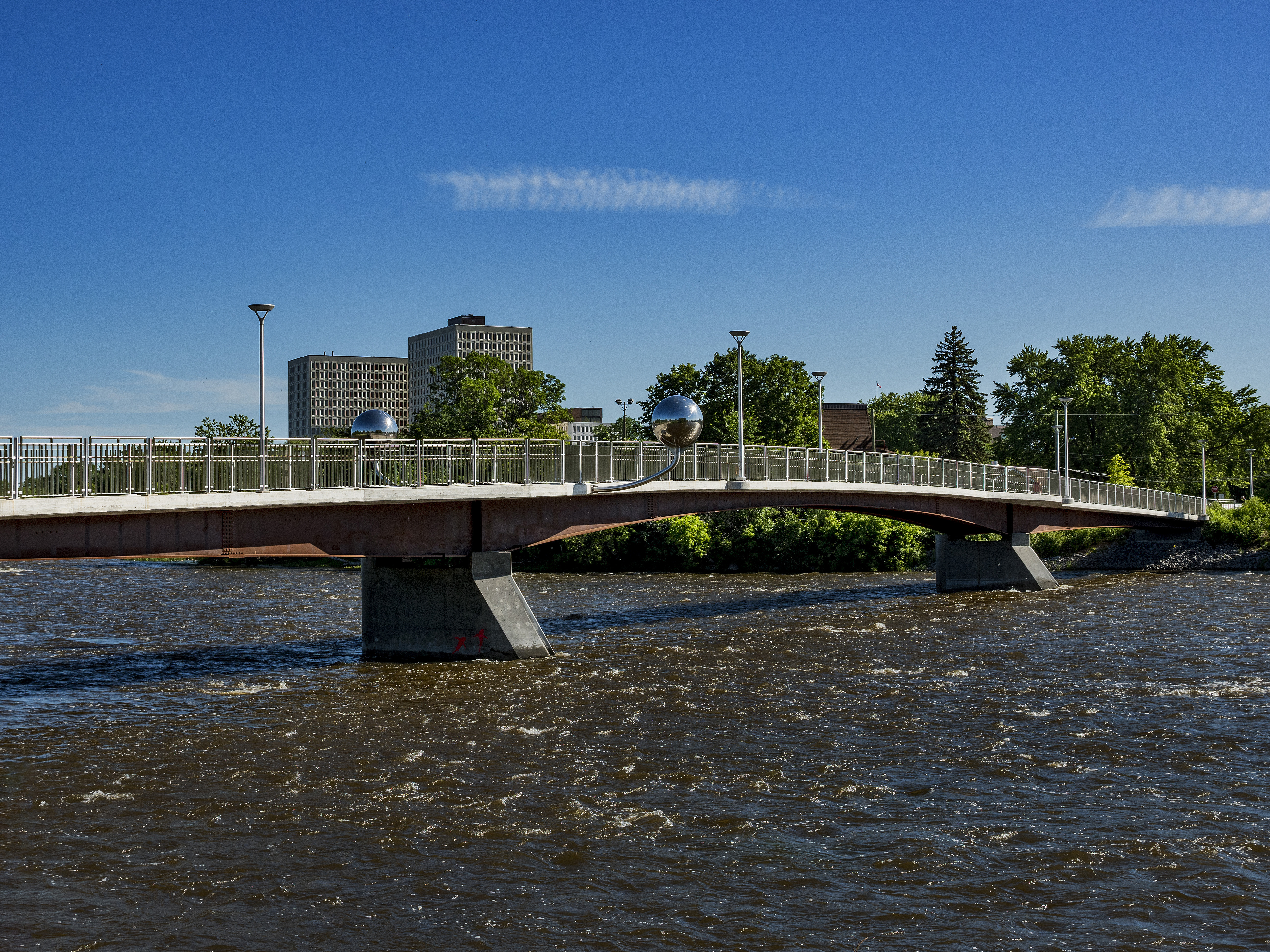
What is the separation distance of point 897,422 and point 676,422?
8536cm

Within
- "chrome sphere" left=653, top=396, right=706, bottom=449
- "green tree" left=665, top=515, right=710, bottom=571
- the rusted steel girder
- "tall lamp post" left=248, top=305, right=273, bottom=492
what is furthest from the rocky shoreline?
"tall lamp post" left=248, top=305, right=273, bottom=492

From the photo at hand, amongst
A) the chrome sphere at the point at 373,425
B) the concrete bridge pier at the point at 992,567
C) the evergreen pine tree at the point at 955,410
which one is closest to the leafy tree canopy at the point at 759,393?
the evergreen pine tree at the point at 955,410

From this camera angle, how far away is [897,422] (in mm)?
107000

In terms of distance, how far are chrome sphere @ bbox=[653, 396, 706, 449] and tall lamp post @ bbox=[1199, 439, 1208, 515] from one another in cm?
4873

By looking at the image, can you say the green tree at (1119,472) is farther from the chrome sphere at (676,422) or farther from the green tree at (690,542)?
the chrome sphere at (676,422)

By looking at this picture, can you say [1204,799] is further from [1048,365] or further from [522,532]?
[1048,365]

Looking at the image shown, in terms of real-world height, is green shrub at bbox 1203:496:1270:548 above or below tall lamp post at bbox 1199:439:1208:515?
below

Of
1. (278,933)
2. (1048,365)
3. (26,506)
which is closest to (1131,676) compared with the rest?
(278,933)

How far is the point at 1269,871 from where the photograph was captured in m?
11.9

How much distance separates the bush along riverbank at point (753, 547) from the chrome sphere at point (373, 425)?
94.2ft

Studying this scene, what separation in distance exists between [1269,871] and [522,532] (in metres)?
18.5

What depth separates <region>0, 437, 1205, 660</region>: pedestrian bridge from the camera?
62.5 feet

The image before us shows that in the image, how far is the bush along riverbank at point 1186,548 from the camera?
56.6 m

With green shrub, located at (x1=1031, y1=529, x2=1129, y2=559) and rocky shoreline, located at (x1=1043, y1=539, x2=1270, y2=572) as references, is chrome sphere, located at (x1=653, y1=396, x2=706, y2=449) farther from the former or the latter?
green shrub, located at (x1=1031, y1=529, x2=1129, y2=559)
